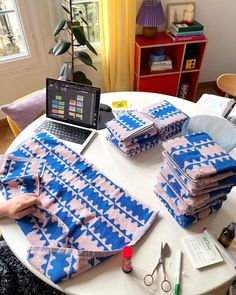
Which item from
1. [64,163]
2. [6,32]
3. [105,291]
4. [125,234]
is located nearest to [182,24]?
[6,32]

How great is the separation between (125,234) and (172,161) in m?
0.31

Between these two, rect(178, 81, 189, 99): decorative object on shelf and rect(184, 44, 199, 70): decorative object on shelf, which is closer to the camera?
rect(184, 44, 199, 70): decorative object on shelf

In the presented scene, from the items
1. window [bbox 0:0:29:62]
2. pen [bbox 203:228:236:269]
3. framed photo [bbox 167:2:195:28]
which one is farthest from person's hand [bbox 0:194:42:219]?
framed photo [bbox 167:2:195:28]

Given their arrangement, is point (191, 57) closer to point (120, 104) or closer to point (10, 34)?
point (120, 104)

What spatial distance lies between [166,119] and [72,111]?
50 centimetres

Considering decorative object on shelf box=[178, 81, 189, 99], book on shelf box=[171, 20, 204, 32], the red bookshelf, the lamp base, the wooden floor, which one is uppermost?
book on shelf box=[171, 20, 204, 32]

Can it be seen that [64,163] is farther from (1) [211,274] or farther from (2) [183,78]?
(2) [183,78]

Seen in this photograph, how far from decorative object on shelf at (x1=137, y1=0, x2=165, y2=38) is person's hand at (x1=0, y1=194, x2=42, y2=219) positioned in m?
1.92

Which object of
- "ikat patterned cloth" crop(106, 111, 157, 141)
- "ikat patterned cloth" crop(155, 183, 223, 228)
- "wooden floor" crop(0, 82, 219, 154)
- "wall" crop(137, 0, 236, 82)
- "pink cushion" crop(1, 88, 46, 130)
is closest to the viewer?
"ikat patterned cloth" crop(155, 183, 223, 228)

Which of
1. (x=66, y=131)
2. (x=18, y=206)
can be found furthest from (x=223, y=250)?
(x=66, y=131)

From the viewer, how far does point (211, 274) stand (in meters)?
0.82

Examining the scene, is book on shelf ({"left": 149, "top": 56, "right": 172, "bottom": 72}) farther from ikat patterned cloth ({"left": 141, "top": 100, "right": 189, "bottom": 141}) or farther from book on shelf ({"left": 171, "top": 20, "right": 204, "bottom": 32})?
ikat patterned cloth ({"left": 141, "top": 100, "right": 189, "bottom": 141})

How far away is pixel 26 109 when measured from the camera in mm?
1502

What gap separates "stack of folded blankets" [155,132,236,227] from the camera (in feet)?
2.75
